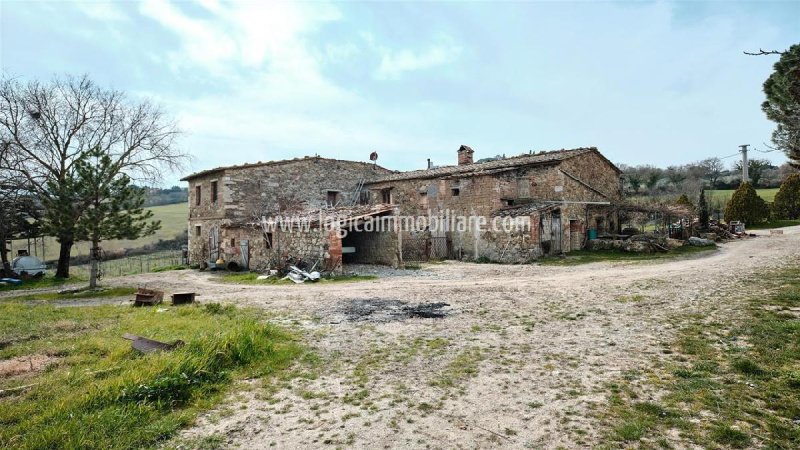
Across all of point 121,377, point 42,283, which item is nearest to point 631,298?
point 121,377

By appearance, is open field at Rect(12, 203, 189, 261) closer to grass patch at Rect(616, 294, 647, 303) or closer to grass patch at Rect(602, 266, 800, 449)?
grass patch at Rect(616, 294, 647, 303)

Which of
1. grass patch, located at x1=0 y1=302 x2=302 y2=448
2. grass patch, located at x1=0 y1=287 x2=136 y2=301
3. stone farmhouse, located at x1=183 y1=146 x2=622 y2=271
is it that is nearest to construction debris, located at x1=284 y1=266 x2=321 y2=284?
stone farmhouse, located at x1=183 y1=146 x2=622 y2=271

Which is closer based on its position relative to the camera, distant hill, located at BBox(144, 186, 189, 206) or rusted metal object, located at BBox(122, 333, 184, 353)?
rusted metal object, located at BBox(122, 333, 184, 353)

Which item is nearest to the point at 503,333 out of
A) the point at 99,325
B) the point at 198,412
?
the point at 198,412

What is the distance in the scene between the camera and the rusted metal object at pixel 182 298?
10.4 meters

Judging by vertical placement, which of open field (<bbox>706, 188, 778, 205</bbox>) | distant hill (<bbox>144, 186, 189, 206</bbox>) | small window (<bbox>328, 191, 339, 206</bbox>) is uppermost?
distant hill (<bbox>144, 186, 189, 206</bbox>)

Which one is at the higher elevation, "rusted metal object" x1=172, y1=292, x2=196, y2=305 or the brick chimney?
the brick chimney

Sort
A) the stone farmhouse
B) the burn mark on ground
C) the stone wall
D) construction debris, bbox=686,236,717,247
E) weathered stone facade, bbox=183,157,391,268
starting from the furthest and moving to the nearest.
A: 1. construction debris, bbox=686,236,717,247
2. weathered stone facade, bbox=183,157,391,268
3. the stone wall
4. the stone farmhouse
5. the burn mark on ground

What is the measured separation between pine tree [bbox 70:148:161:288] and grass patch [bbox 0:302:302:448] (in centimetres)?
587

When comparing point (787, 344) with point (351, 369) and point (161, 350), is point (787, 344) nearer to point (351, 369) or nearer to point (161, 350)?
point (351, 369)

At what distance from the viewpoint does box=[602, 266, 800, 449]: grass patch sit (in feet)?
11.9

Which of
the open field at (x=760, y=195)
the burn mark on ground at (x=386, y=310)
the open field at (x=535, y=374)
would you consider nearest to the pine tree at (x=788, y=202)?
the open field at (x=760, y=195)

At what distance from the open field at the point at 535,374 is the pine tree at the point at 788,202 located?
1091 inches

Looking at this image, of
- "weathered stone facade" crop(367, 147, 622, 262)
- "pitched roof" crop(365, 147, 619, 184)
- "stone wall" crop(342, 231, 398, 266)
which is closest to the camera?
"stone wall" crop(342, 231, 398, 266)
